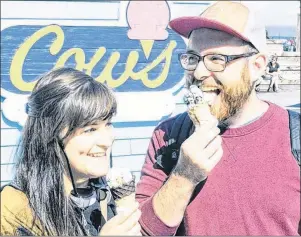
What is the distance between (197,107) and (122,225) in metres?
0.62

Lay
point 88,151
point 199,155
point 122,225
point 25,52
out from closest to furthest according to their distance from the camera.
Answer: point 122,225
point 88,151
point 199,155
point 25,52

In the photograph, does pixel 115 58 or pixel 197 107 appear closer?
pixel 197 107

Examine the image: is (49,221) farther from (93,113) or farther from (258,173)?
(258,173)

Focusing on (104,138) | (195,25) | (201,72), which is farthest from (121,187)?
(195,25)

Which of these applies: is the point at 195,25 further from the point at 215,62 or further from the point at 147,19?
the point at 147,19

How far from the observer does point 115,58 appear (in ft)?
14.2

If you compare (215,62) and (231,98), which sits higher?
(215,62)

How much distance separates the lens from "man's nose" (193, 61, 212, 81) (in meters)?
1.81

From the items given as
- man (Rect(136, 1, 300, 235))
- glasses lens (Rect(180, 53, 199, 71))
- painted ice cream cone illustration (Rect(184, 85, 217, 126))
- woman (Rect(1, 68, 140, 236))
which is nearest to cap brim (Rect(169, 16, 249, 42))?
man (Rect(136, 1, 300, 235))

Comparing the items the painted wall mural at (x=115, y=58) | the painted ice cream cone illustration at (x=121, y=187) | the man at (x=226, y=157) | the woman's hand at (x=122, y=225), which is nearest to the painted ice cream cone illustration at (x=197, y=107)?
Answer: the man at (x=226, y=157)

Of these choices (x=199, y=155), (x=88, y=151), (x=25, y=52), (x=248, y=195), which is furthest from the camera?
(x=25, y=52)

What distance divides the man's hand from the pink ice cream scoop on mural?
9.05 ft

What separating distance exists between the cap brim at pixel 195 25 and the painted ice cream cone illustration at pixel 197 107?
233 millimetres

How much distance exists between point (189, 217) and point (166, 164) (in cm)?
21
